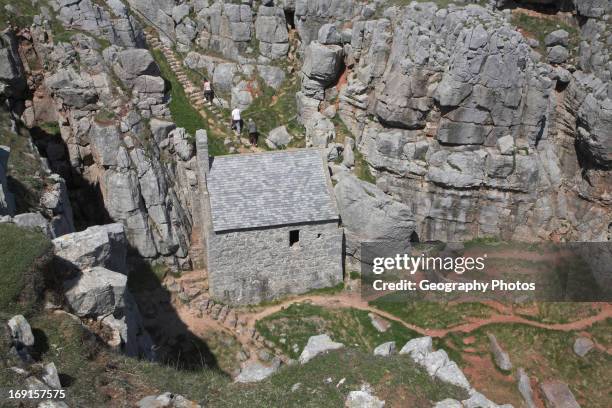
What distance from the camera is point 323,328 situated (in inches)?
1175

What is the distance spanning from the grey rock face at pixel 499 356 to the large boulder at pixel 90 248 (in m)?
20.1

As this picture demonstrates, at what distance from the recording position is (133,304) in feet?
84.6

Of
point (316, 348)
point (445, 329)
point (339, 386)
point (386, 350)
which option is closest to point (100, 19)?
point (316, 348)

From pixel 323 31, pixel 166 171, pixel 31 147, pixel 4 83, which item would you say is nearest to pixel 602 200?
pixel 323 31

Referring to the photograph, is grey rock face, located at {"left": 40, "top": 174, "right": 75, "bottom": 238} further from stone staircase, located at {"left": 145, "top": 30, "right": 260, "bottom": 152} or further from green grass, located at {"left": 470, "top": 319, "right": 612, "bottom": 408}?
green grass, located at {"left": 470, "top": 319, "right": 612, "bottom": 408}

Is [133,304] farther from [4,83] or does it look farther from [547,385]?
[547,385]

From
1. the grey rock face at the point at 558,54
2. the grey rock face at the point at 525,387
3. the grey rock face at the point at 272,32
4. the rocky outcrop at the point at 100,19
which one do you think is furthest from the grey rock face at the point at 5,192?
the grey rock face at the point at 558,54

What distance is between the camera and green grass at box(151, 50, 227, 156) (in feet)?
119

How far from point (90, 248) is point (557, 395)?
23510 millimetres

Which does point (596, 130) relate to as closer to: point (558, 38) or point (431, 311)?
point (558, 38)

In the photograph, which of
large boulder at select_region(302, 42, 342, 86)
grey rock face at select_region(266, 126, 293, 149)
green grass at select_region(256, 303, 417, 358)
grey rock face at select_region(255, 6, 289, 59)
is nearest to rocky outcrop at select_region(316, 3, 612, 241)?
large boulder at select_region(302, 42, 342, 86)

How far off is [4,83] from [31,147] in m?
5.26

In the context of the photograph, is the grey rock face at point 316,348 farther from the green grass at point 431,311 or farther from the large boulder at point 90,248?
the green grass at point 431,311

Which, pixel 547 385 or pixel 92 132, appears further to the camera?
pixel 92 132
